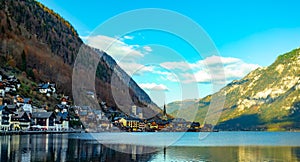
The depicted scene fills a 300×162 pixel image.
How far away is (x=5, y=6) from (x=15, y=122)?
302ft

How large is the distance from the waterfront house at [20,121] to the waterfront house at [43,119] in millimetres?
5602

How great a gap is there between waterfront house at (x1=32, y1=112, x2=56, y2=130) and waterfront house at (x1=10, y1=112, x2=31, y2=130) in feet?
18.4

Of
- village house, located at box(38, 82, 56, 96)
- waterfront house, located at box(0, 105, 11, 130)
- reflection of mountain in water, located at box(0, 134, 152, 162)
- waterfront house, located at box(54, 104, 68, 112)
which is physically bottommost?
reflection of mountain in water, located at box(0, 134, 152, 162)

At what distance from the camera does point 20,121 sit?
290ft

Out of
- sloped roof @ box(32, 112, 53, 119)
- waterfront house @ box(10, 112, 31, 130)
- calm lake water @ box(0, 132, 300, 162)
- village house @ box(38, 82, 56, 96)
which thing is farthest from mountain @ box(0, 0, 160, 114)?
calm lake water @ box(0, 132, 300, 162)

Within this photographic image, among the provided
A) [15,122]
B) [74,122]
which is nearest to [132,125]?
[74,122]

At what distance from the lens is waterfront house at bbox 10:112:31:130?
85.8m

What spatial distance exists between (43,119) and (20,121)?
39.8 ft

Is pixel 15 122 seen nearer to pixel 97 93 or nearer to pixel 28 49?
pixel 28 49

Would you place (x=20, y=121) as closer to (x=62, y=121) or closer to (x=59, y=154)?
(x=62, y=121)

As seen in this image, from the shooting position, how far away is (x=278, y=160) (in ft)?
116

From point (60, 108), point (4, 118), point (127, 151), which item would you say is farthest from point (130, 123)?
point (127, 151)

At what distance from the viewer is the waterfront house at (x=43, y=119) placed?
3910 inches

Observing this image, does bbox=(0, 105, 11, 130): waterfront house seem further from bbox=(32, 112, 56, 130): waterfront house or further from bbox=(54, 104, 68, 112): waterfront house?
bbox=(54, 104, 68, 112): waterfront house
